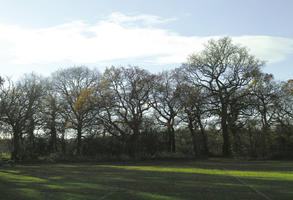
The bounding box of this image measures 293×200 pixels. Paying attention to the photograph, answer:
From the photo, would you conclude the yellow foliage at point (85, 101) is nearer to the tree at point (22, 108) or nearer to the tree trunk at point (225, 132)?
the tree at point (22, 108)

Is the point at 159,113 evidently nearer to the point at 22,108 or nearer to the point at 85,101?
the point at 85,101

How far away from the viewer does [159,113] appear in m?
42.2

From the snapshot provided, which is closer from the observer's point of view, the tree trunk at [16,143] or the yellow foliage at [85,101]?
the tree trunk at [16,143]

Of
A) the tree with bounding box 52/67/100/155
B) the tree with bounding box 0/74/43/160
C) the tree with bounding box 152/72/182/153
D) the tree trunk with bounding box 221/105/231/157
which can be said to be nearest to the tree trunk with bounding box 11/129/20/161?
the tree with bounding box 0/74/43/160

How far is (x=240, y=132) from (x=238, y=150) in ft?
7.67

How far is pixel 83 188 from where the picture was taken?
37.3 feet

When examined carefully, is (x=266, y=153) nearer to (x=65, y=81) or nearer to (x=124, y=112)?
(x=124, y=112)

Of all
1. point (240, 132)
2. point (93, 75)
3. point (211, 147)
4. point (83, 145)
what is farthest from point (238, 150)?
point (93, 75)

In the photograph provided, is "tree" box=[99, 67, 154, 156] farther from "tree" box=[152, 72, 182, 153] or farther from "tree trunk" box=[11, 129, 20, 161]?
"tree trunk" box=[11, 129, 20, 161]

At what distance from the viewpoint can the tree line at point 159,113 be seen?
116 feet

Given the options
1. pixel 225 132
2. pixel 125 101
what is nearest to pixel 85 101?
pixel 125 101

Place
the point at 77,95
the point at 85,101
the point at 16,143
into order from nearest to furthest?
the point at 85,101 → the point at 16,143 → the point at 77,95

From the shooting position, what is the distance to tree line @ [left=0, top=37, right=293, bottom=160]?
3550cm

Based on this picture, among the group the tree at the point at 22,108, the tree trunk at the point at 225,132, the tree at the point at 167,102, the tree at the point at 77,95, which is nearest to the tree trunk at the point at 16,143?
the tree at the point at 22,108
